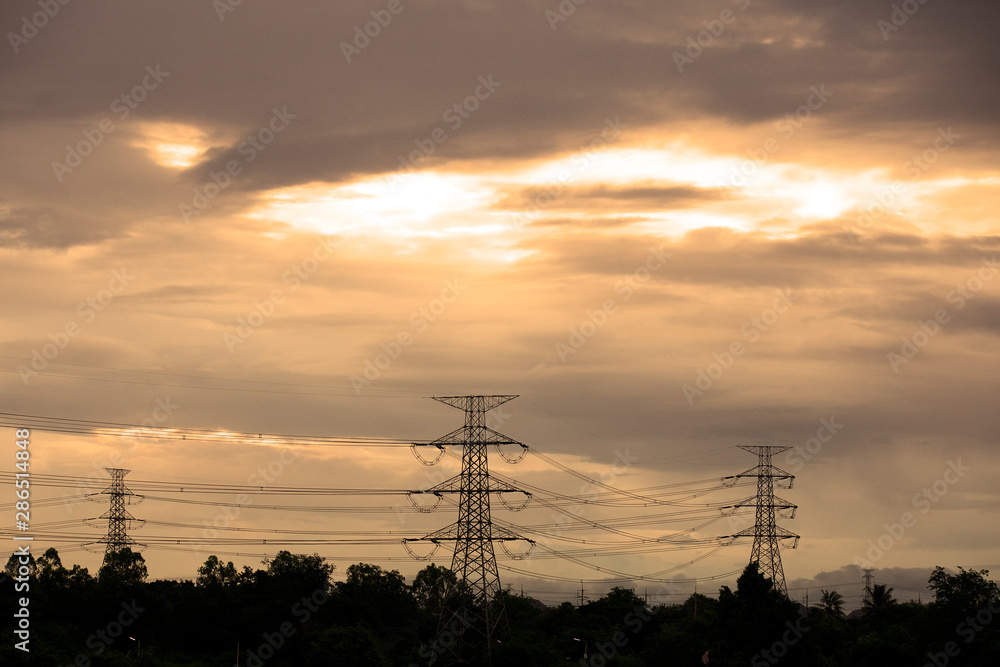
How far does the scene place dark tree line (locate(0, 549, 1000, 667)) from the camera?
396 feet

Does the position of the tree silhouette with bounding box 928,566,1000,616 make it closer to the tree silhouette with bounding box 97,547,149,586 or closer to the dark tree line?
the dark tree line

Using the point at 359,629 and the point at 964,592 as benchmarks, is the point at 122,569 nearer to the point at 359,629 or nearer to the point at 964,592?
the point at 359,629

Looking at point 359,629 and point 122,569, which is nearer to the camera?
point 359,629

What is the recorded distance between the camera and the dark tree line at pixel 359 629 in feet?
396

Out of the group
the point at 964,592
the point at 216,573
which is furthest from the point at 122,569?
the point at 964,592

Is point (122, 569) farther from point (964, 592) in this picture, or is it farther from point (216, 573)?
point (964, 592)

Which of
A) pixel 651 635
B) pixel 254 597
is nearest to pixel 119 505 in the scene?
pixel 254 597

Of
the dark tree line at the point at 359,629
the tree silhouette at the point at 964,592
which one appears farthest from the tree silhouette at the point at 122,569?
the tree silhouette at the point at 964,592

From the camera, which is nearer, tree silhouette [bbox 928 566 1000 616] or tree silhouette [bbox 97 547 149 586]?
tree silhouette [bbox 928 566 1000 616]

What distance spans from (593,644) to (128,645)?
6600cm

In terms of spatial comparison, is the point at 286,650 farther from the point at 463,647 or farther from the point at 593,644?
the point at 593,644

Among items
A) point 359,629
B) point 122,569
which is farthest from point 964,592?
point 122,569

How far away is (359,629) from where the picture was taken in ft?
490

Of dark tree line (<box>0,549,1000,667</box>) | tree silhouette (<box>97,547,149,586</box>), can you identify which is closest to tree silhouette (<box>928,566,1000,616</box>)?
dark tree line (<box>0,549,1000,667</box>)
